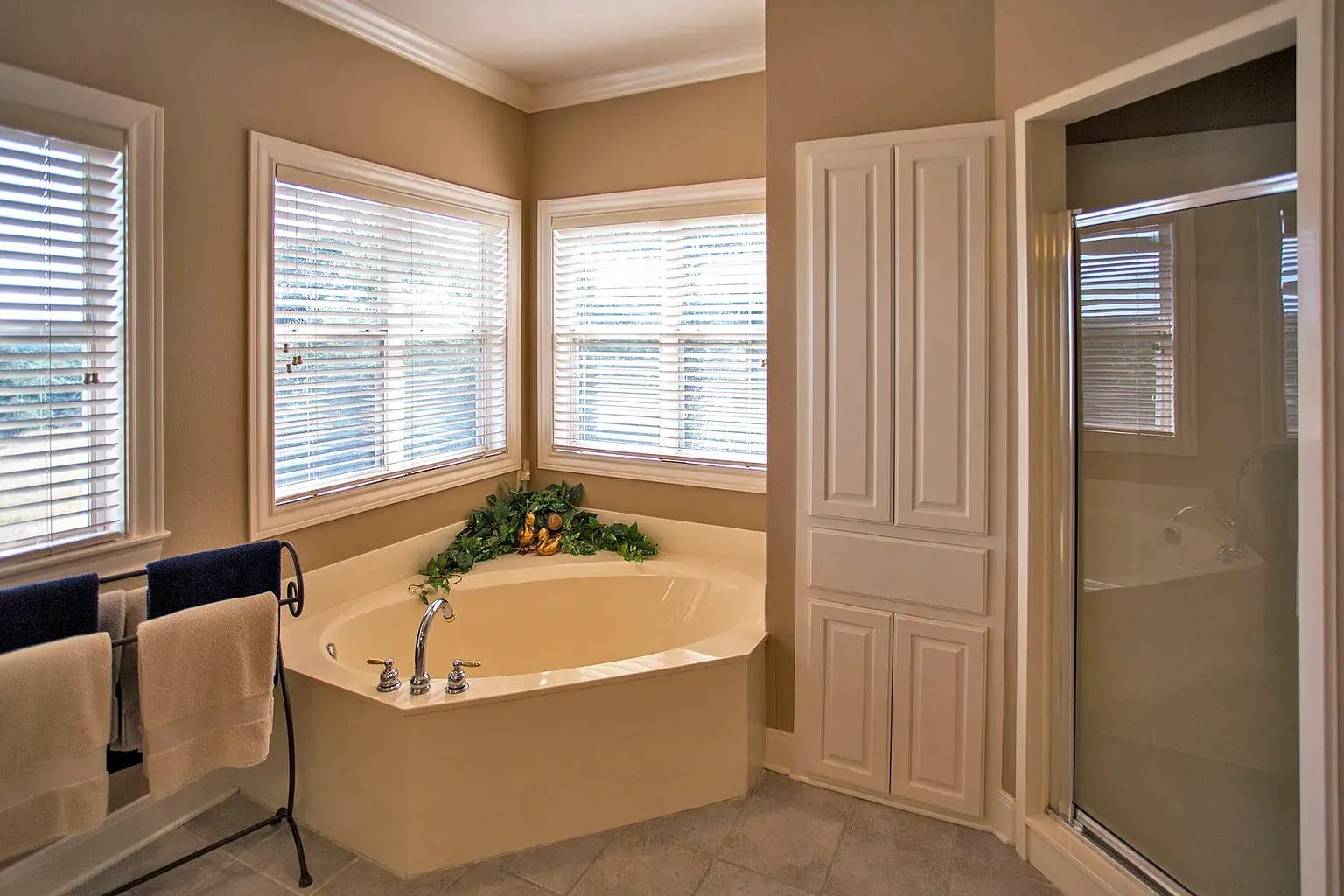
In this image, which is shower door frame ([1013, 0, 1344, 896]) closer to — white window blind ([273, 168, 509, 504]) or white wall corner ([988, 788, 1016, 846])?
white wall corner ([988, 788, 1016, 846])

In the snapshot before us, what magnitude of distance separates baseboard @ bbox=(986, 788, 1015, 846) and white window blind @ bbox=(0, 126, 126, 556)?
2.69m

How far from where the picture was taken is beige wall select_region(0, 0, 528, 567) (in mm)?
2092

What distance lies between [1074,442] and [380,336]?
2475mm

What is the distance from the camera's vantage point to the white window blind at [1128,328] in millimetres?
1873

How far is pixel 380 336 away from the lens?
3018 millimetres

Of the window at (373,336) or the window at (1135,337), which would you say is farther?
the window at (373,336)

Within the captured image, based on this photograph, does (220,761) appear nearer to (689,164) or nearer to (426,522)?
(426,522)

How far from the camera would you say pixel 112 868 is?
2.14m

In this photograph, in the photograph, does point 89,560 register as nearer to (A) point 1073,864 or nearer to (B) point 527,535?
(B) point 527,535

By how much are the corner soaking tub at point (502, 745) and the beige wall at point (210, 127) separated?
0.55 metres

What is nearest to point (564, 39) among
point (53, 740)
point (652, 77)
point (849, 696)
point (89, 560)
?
point (652, 77)

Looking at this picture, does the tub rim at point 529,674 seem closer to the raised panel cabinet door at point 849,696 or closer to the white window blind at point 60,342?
the raised panel cabinet door at point 849,696

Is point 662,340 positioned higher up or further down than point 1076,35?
further down

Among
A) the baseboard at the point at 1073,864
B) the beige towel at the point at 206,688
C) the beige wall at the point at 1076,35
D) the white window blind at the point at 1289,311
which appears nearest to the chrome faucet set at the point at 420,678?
the beige towel at the point at 206,688
